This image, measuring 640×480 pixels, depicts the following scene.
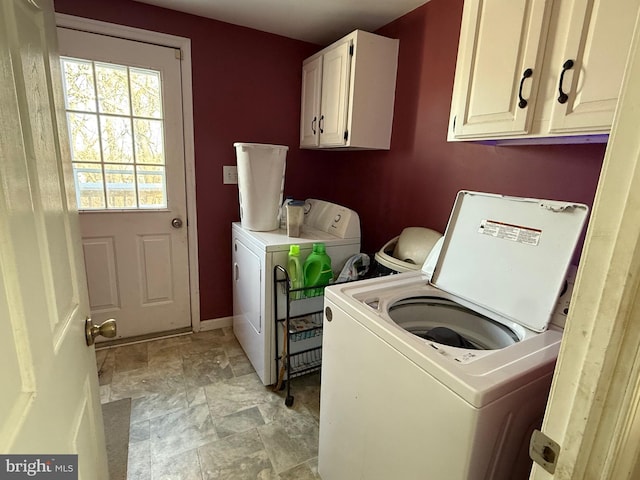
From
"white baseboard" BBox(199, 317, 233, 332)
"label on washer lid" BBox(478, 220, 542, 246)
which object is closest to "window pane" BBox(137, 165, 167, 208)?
"white baseboard" BBox(199, 317, 233, 332)

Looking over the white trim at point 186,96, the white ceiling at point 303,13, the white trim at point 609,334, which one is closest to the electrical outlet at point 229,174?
the white trim at point 186,96

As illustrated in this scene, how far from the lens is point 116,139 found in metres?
2.12

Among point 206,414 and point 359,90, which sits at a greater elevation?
point 359,90

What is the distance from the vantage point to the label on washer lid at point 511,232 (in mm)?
1110

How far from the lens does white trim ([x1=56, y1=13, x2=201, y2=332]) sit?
6.35 ft

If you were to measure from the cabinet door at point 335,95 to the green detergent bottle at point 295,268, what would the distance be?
30.3 inches

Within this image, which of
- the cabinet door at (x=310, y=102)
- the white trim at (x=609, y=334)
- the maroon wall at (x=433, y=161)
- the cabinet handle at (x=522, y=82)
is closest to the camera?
the white trim at (x=609, y=334)

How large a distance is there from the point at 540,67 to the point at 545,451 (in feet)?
3.48

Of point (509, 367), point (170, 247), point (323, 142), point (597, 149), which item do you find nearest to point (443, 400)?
point (509, 367)

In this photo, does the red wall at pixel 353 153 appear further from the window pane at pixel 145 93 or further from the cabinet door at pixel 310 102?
the window pane at pixel 145 93

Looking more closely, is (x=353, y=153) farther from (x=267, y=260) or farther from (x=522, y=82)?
(x=522, y=82)

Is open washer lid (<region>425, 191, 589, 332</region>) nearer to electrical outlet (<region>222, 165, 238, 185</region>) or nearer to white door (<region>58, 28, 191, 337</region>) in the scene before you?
electrical outlet (<region>222, 165, 238, 185</region>)

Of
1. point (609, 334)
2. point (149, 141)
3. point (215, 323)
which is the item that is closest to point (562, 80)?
point (609, 334)

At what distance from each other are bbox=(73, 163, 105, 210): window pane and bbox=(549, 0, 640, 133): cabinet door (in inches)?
96.4
